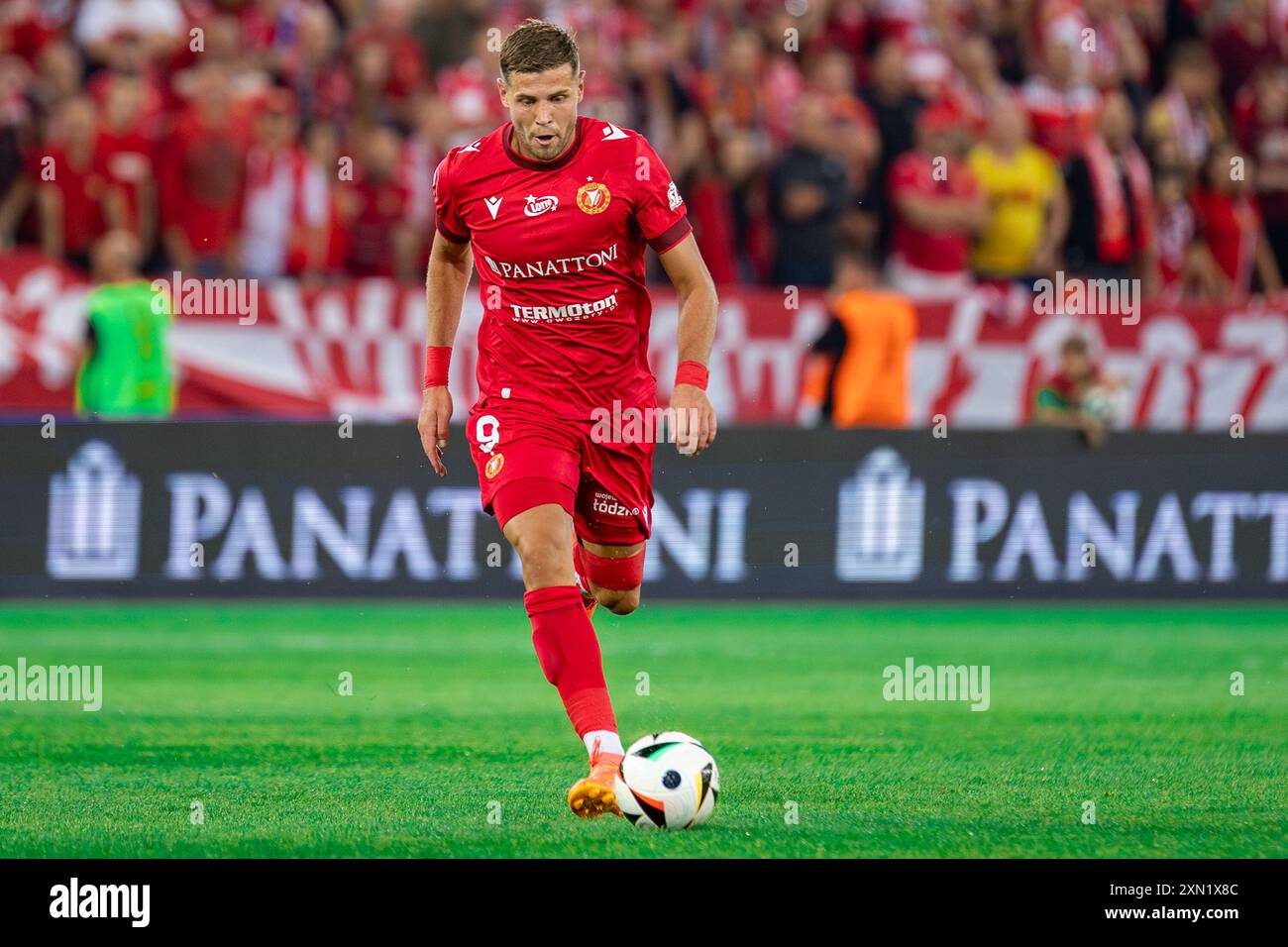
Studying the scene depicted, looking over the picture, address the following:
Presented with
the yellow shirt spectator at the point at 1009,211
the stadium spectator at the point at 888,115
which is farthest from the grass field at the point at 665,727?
the stadium spectator at the point at 888,115

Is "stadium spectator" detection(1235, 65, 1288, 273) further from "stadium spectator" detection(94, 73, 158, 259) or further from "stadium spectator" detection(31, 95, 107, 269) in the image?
"stadium spectator" detection(31, 95, 107, 269)

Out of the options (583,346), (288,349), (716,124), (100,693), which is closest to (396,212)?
(288,349)

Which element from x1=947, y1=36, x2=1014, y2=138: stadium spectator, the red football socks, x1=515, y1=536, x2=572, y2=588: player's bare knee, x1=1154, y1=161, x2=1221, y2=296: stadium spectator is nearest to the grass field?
the red football socks

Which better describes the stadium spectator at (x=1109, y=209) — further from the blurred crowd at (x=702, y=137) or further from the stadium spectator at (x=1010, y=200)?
the stadium spectator at (x=1010, y=200)

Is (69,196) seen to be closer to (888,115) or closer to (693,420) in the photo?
(888,115)

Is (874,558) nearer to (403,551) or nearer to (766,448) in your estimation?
(766,448)

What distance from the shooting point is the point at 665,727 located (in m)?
8.38

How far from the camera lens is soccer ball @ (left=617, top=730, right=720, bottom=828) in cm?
602

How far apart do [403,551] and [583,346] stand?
6222mm

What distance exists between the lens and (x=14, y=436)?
1235 cm

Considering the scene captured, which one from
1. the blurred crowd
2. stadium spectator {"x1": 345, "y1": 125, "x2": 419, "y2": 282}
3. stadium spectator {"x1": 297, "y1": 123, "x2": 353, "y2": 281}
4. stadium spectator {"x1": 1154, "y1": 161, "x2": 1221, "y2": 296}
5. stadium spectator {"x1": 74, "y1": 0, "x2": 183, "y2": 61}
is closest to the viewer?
the blurred crowd

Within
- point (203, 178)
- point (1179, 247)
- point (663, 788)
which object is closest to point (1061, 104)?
point (1179, 247)

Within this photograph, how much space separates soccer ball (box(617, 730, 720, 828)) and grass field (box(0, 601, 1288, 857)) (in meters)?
0.07

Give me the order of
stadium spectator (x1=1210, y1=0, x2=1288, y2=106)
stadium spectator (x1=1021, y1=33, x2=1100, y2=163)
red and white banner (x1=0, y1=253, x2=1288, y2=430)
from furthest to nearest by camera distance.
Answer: stadium spectator (x1=1210, y1=0, x2=1288, y2=106), stadium spectator (x1=1021, y1=33, x2=1100, y2=163), red and white banner (x1=0, y1=253, x2=1288, y2=430)
